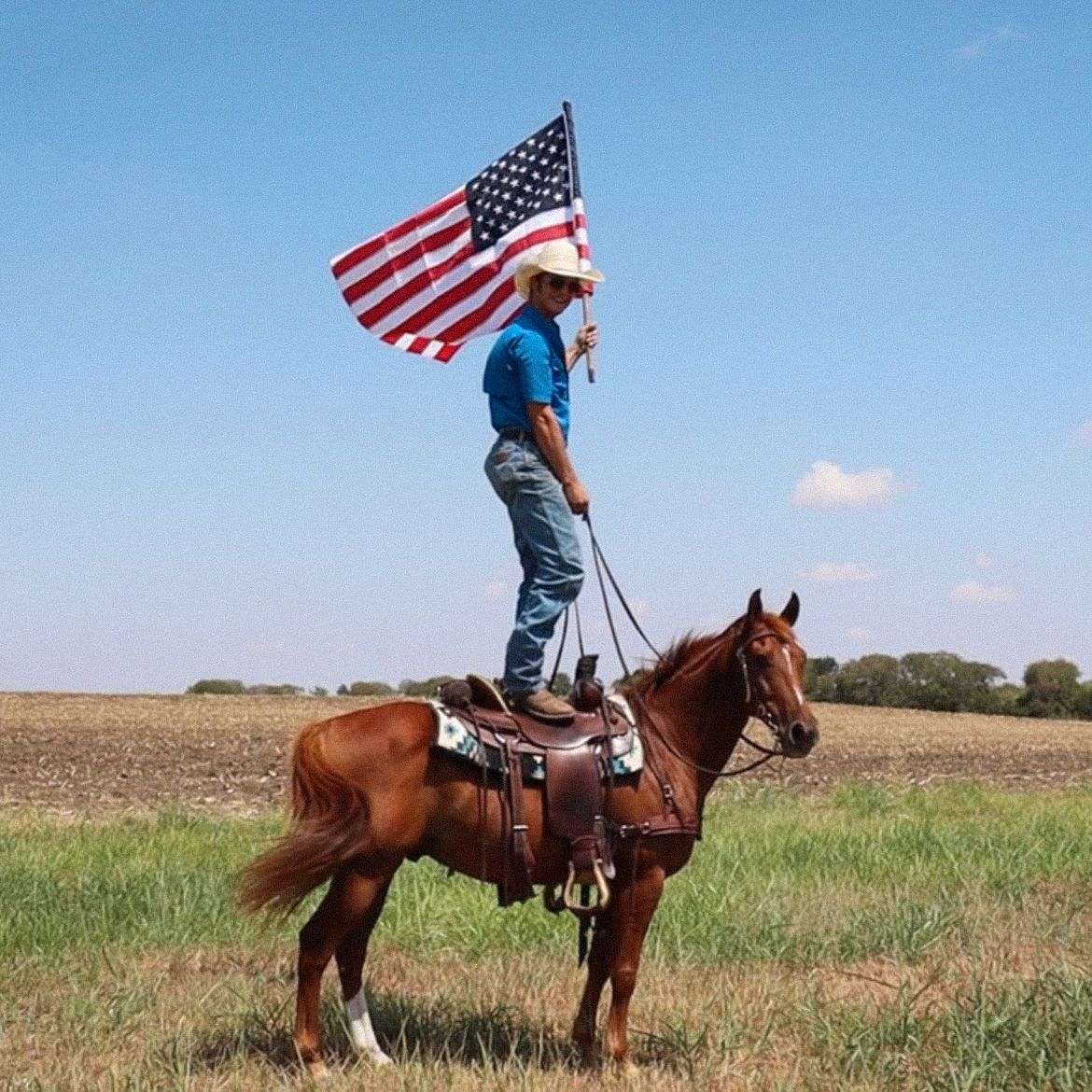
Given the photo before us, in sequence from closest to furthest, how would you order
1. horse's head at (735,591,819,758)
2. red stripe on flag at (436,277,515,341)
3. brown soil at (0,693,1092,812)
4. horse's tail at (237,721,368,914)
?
horse's tail at (237,721,368,914) → horse's head at (735,591,819,758) → red stripe on flag at (436,277,515,341) → brown soil at (0,693,1092,812)

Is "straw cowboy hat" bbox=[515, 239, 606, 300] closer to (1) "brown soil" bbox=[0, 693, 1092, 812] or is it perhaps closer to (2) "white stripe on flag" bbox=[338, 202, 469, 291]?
(2) "white stripe on flag" bbox=[338, 202, 469, 291]

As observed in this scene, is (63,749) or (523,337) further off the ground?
(523,337)

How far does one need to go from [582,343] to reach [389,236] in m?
2.30

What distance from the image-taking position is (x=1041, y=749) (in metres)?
37.0

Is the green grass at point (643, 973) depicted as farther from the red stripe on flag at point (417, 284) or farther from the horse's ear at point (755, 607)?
the red stripe on flag at point (417, 284)

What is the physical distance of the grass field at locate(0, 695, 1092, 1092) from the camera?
19.9 feet

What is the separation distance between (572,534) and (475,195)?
3098 mm

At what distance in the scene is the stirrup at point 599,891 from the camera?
611cm

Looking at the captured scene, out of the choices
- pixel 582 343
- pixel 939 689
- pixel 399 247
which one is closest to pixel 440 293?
pixel 399 247

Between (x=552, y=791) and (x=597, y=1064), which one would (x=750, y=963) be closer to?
(x=597, y=1064)

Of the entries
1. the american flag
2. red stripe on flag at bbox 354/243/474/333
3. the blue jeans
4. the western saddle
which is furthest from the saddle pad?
red stripe on flag at bbox 354/243/474/333

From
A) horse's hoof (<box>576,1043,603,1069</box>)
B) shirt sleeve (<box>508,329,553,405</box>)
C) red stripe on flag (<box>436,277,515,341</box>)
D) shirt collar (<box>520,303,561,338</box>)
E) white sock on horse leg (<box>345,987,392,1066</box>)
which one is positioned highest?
red stripe on flag (<box>436,277,515,341</box>)

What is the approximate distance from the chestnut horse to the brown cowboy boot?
34 cm

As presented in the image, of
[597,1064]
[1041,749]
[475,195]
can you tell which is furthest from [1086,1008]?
[1041,749]
